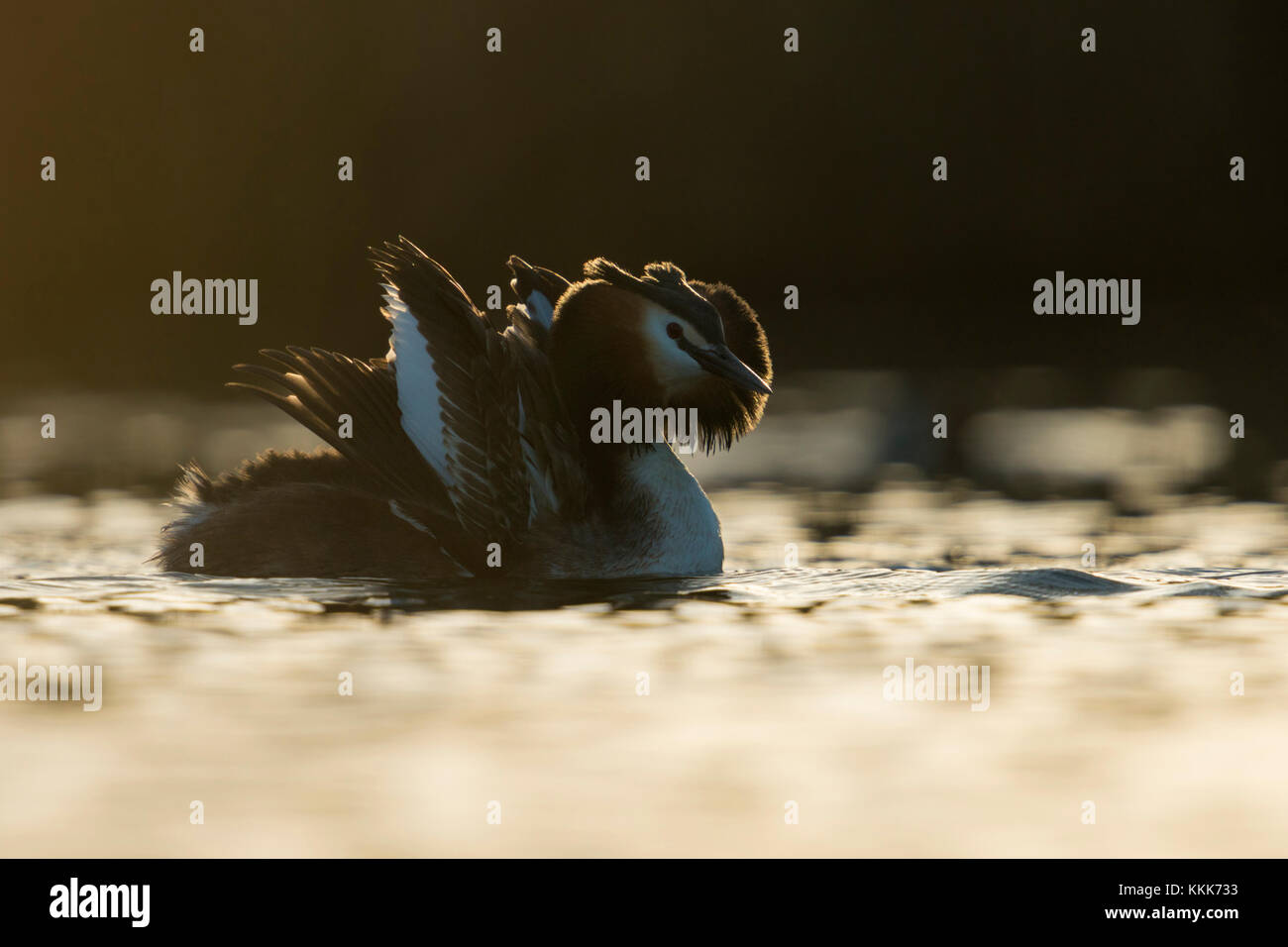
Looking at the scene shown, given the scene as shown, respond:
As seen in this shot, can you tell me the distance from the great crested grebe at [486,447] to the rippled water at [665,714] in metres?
0.28

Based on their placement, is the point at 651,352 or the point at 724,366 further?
the point at 651,352

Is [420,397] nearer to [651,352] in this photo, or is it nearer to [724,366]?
[651,352]

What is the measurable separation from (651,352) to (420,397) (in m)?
1.26

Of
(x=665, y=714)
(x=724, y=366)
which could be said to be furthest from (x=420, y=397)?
(x=665, y=714)

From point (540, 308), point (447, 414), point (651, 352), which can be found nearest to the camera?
point (447, 414)

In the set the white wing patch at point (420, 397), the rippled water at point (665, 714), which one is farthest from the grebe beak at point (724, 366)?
the white wing patch at point (420, 397)

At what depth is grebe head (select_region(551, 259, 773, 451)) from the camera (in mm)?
9086

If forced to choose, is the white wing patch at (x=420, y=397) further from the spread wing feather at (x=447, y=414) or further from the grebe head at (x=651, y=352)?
the grebe head at (x=651, y=352)

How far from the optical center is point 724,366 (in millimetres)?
9062

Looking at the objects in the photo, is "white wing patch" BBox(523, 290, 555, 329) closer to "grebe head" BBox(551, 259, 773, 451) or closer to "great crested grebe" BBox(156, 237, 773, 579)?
"great crested grebe" BBox(156, 237, 773, 579)

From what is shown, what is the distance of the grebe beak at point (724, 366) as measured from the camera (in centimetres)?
906

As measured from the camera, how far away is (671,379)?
9219mm

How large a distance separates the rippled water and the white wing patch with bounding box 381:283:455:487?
2.39 feet

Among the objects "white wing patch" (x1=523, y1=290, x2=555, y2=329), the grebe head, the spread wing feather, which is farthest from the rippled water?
"white wing patch" (x1=523, y1=290, x2=555, y2=329)
